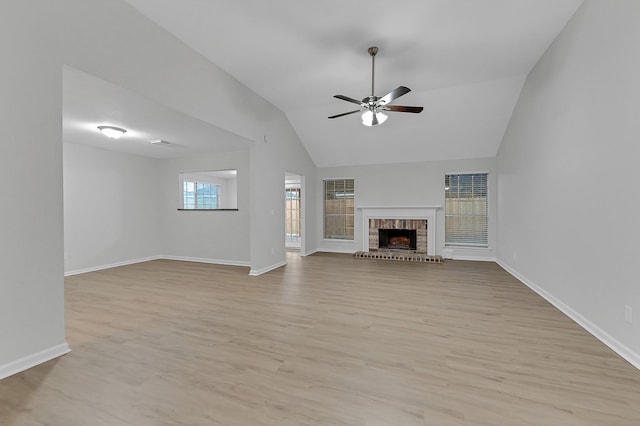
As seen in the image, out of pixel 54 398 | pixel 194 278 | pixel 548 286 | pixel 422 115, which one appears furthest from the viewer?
pixel 422 115

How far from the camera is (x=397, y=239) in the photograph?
7363 millimetres

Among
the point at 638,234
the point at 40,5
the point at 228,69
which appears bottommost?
the point at 638,234

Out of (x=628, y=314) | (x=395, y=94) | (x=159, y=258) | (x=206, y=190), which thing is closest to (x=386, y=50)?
(x=395, y=94)

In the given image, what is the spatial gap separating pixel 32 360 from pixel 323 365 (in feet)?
7.07

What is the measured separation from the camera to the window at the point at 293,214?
9180 mm

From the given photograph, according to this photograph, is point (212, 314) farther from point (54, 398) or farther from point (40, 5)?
point (40, 5)

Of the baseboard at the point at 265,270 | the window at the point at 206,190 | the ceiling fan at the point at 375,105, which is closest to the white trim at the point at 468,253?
the baseboard at the point at 265,270

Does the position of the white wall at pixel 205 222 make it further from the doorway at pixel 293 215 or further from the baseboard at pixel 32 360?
the baseboard at pixel 32 360

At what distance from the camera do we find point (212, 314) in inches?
123

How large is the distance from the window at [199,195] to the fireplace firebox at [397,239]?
4.82 m

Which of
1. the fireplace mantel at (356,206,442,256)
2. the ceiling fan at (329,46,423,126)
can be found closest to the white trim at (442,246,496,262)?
the fireplace mantel at (356,206,442,256)

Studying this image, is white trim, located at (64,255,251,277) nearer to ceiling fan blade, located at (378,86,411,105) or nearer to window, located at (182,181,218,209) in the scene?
window, located at (182,181,218,209)

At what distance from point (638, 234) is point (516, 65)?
3070mm

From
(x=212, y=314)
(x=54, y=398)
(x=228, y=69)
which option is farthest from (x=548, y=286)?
(x=228, y=69)
